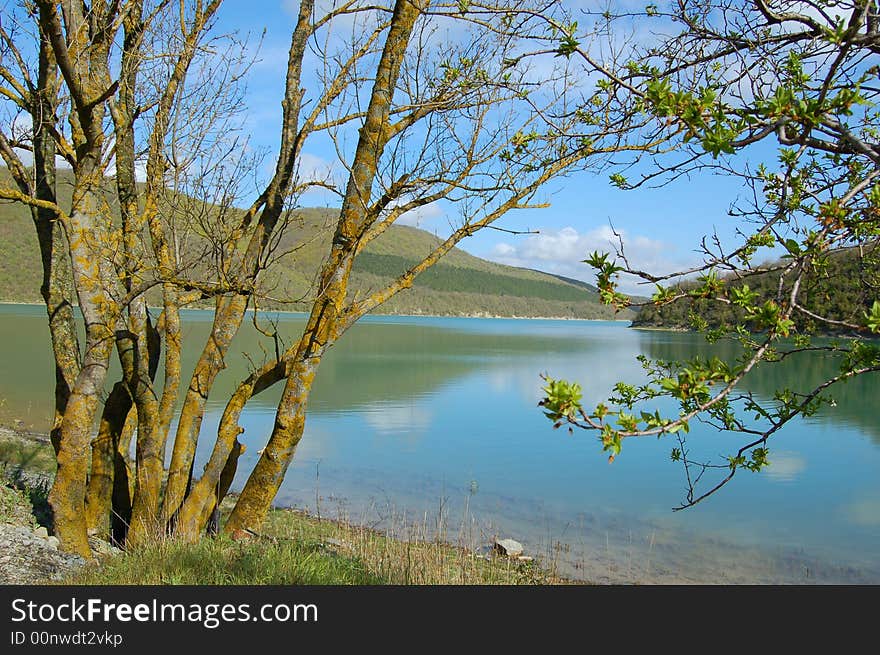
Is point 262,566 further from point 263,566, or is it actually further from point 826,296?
point 826,296

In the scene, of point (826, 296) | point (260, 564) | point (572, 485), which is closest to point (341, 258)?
point (260, 564)

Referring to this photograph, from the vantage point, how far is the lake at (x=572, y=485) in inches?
399

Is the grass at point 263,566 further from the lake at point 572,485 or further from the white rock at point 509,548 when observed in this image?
the white rock at point 509,548

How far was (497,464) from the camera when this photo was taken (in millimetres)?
16000

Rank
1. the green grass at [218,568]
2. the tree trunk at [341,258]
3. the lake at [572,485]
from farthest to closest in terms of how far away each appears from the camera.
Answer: the lake at [572,485]
the tree trunk at [341,258]
the green grass at [218,568]

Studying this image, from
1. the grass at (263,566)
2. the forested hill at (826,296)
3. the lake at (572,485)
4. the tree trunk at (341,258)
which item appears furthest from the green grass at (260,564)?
the forested hill at (826,296)

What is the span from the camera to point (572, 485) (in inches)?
561

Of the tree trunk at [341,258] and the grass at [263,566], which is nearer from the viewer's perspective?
the grass at [263,566]

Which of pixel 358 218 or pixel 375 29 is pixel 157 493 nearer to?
pixel 358 218

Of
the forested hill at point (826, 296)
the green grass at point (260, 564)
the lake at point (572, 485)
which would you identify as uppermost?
the forested hill at point (826, 296)

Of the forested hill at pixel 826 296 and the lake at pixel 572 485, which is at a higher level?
the forested hill at pixel 826 296

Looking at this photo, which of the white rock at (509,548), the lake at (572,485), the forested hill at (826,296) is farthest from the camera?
the lake at (572,485)

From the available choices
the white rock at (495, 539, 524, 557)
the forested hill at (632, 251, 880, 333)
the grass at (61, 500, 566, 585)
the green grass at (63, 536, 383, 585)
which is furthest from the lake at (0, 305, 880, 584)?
the forested hill at (632, 251, 880, 333)

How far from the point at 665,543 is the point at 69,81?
31.9 ft
